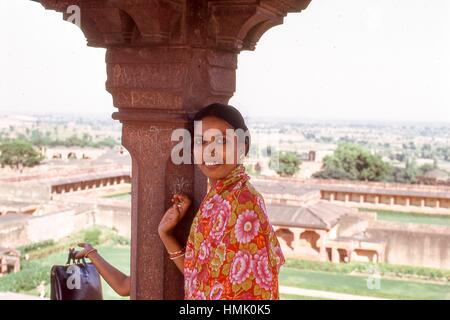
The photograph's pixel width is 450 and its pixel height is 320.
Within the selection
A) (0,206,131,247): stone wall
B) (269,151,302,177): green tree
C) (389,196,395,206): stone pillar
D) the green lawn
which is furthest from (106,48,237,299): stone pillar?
(269,151,302,177): green tree

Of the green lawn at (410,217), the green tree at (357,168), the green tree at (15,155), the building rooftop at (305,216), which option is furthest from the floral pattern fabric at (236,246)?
the green tree at (15,155)

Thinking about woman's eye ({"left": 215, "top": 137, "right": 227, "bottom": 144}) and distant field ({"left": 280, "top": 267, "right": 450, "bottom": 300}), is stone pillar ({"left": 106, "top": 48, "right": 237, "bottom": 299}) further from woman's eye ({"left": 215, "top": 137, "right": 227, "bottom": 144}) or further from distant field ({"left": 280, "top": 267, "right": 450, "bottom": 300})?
distant field ({"left": 280, "top": 267, "right": 450, "bottom": 300})

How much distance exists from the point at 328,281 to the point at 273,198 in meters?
3.75

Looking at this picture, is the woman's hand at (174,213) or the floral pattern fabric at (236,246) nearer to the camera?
the floral pattern fabric at (236,246)

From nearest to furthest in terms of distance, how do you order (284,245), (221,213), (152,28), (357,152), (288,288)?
(221,213)
(152,28)
(288,288)
(284,245)
(357,152)

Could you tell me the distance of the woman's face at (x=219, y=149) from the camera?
4.99 feet

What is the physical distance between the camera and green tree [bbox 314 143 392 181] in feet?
95.0

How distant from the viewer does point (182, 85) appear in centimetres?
172

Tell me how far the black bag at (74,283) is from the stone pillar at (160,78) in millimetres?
116

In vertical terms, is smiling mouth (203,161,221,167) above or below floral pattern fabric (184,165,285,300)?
above

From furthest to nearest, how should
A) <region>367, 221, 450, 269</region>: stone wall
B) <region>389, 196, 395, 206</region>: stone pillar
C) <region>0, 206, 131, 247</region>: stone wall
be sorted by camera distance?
<region>389, 196, 395, 206</region>: stone pillar → <region>367, 221, 450, 269</region>: stone wall → <region>0, 206, 131, 247</region>: stone wall

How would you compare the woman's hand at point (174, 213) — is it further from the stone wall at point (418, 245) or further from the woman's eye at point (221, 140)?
the stone wall at point (418, 245)
